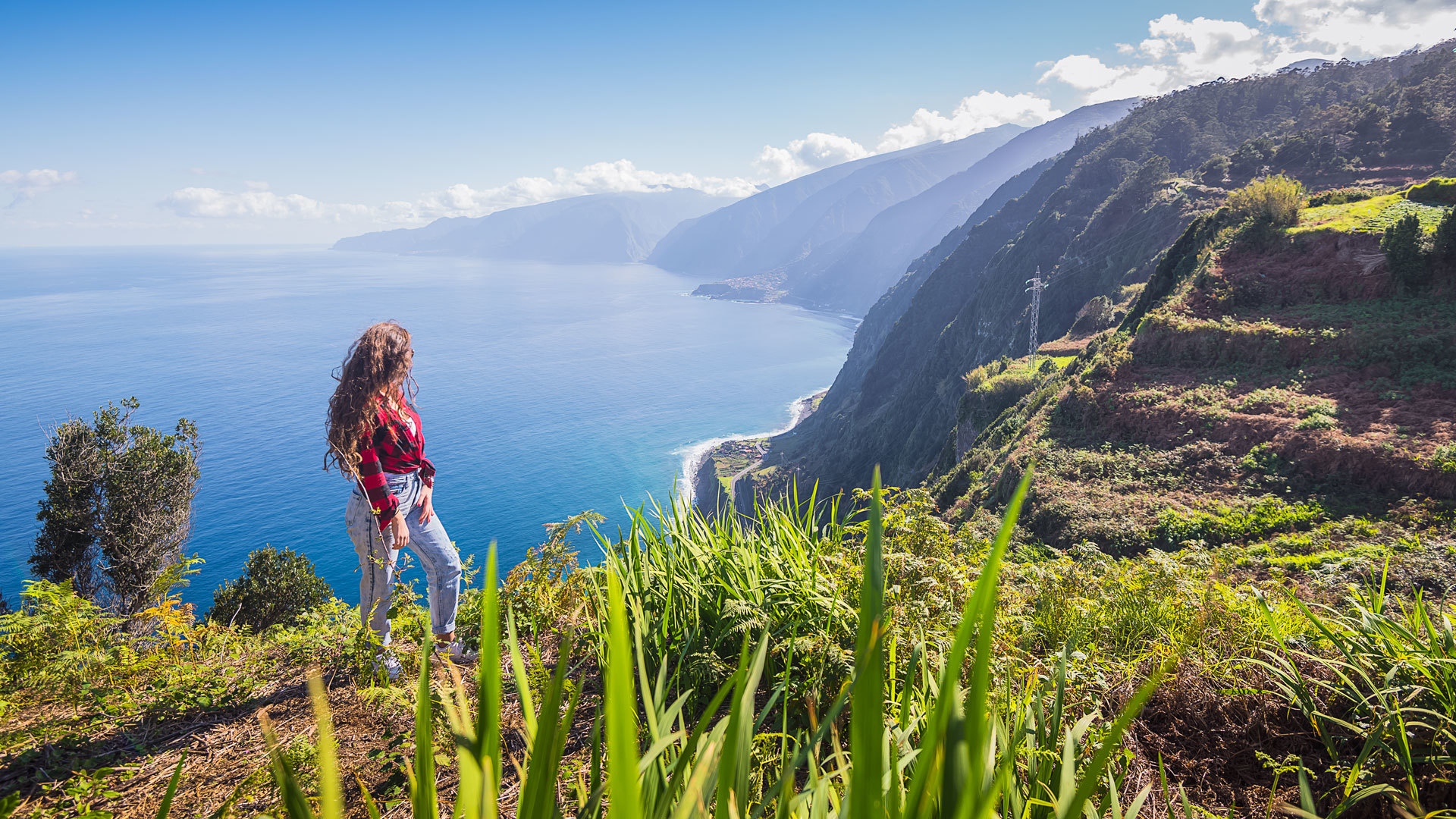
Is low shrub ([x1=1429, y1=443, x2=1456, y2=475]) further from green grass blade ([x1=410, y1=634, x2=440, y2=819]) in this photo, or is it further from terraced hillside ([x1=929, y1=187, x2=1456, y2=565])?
green grass blade ([x1=410, y1=634, x2=440, y2=819])

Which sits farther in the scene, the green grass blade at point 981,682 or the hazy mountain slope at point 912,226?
the hazy mountain slope at point 912,226

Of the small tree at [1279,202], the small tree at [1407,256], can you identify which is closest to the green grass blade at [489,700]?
the small tree at [1407,256]

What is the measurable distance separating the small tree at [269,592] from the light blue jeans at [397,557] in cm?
1857

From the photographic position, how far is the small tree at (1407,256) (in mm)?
12211

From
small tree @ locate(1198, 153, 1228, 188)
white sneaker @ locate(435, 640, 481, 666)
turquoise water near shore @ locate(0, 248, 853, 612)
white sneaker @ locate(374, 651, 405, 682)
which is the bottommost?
turquoise water near shore @ locate(0, 248, 853, 612)

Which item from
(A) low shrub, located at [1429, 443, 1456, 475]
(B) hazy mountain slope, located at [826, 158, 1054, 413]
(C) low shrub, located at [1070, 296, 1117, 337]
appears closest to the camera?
(A) low shrub, located at [1429, 443, 1456, 475]

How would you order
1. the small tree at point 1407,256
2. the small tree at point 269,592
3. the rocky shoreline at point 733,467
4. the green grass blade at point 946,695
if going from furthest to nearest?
the rocky shoreline at point 733,467 → the small tree at point 269,592 → the small tree at point 1407,256 → the green grass blade at point 946,695

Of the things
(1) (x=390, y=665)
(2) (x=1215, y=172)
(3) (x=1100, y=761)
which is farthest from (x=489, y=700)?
Result: (2) (x=1215, y=172)

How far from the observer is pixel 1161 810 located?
172 centimetres

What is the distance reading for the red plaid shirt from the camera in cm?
318

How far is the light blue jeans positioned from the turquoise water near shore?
1137 centimetres

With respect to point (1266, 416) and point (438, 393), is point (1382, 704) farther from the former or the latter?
point (438, 393)

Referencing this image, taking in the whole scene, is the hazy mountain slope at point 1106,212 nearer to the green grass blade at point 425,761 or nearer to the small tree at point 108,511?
the small tree at point 108,511

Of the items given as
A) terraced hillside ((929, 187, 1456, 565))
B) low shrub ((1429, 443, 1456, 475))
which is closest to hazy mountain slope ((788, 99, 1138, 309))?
terraced hillside ((929, 187, 1456, 565))
